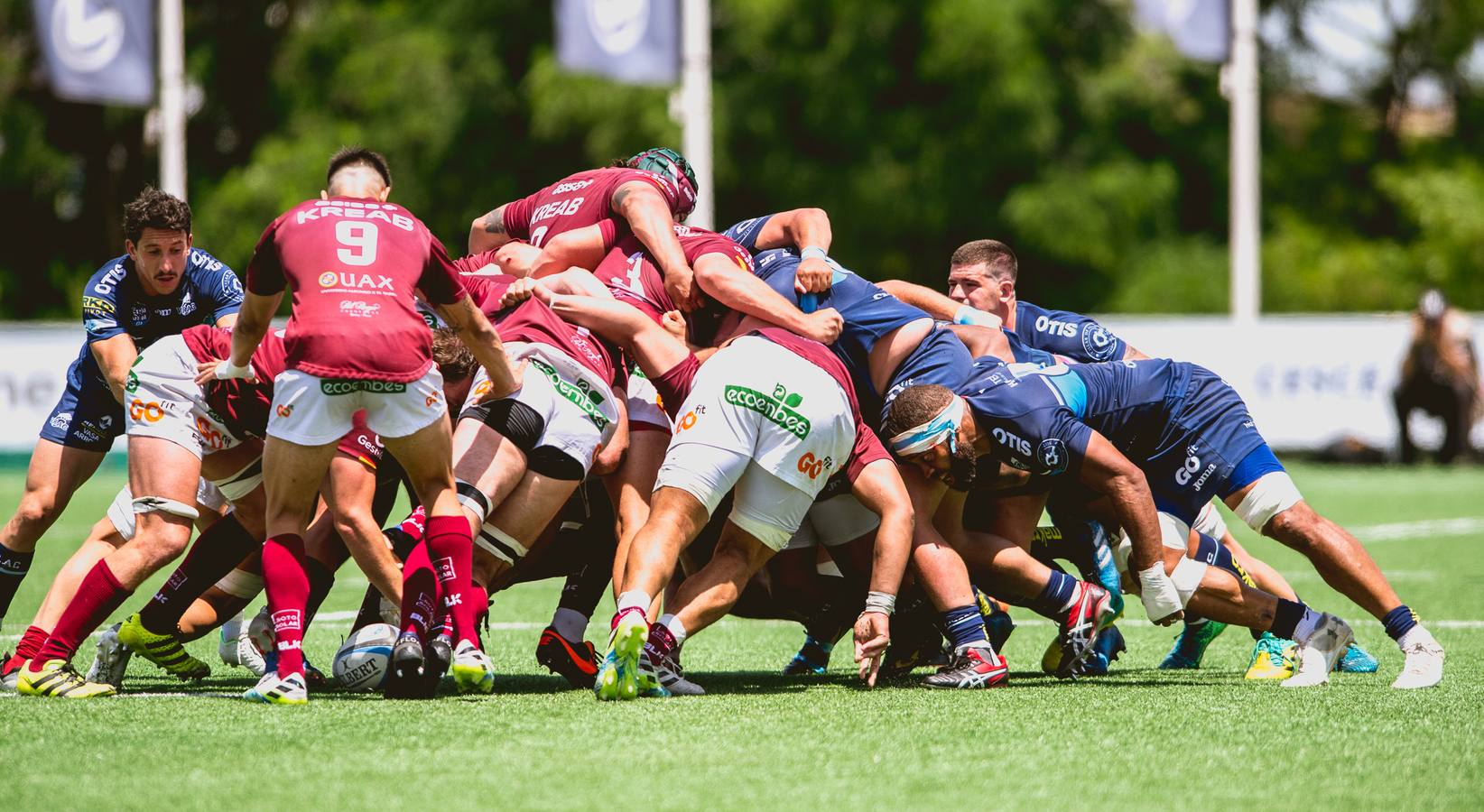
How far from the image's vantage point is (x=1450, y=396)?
20062 millimetres

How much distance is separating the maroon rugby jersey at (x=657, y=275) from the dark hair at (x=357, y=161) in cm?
108

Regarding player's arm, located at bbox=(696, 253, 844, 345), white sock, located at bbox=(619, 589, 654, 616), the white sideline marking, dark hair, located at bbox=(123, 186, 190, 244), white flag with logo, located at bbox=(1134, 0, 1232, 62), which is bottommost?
the white sideline marking

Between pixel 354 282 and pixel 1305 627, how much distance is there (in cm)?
372

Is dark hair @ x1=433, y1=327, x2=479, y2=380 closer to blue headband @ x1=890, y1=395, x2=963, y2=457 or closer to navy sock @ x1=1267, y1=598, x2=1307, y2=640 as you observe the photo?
blue headband @ x1=890, y1=395, x2=963, y2=457

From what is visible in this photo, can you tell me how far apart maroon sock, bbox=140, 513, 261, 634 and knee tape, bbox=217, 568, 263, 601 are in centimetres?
21

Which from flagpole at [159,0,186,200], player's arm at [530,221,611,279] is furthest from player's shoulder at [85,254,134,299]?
flagpole at [159,0,186,200]

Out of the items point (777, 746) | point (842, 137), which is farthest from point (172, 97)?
point (777, 746)

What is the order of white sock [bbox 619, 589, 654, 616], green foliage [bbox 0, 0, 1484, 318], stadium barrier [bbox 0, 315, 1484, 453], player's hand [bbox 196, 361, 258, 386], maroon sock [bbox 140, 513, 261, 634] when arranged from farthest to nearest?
green foliage [bbox 0, 0, 1484, 318] < stadium barrier [bbox 0, 315, 1484, 453] < maroon sock [bbox 140, 513, 261, 634] < player's hand [bbox 196, 361, 258, 386] < white sock [bbox 619, 589, 654, 616]

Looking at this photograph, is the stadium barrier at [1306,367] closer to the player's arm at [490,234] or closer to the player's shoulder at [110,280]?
the player's arm at [490,234]

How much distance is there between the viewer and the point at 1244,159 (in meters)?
22.7

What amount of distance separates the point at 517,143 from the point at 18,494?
15.4 metres

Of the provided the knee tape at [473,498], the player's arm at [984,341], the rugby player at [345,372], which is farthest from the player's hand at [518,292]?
the player's arm at [984,341]

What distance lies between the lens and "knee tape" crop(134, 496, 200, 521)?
623 cm

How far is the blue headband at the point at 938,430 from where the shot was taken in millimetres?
6215
